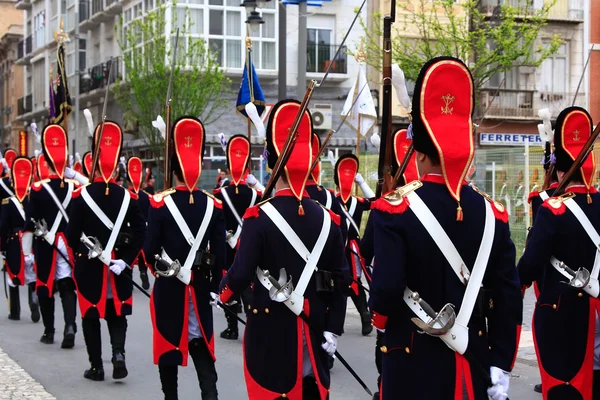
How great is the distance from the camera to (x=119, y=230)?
30.8ft

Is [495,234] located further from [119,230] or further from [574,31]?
[574,31]

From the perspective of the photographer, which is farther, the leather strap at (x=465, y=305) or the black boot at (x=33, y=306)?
the black boot at (x=33, y=306)

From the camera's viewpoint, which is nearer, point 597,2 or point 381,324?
point 381,324

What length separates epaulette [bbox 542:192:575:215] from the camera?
6.84 metres

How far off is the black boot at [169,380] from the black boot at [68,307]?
3.44 m

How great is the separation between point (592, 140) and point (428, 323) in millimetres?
2528

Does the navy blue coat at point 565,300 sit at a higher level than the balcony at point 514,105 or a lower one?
lower

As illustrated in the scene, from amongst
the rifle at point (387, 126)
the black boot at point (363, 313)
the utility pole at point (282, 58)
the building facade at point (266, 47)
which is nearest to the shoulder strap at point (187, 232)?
the rifle at point (387, 126)

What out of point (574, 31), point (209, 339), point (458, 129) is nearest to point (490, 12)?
point (574, 31)

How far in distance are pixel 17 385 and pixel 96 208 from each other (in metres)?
1.57

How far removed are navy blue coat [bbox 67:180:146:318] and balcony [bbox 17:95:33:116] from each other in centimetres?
5259

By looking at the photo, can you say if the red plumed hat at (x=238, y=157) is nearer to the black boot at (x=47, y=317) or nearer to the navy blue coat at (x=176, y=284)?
the black boot at (x=47, y=317)

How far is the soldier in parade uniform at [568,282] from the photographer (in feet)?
22.5

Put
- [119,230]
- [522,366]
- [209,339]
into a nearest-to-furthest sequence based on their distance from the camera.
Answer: [209,339], [119,230], [522,366]
